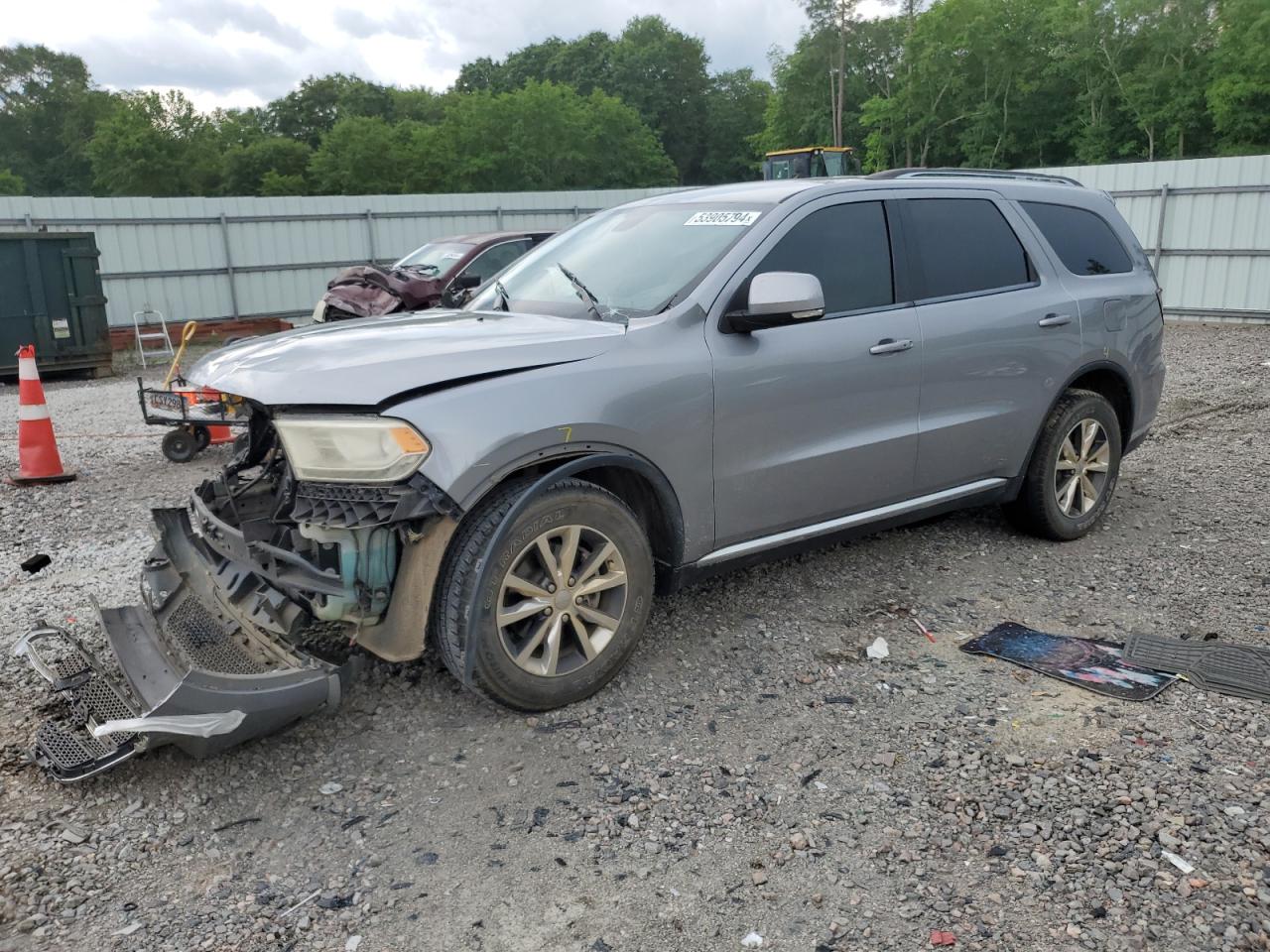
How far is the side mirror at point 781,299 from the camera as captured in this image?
371 centimetres

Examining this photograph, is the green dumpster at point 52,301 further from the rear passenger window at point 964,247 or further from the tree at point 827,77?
the tree at point 827,77

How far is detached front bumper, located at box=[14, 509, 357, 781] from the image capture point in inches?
115

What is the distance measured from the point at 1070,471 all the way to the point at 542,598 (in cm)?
330

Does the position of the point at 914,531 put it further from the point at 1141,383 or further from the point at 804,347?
the point at 804,347

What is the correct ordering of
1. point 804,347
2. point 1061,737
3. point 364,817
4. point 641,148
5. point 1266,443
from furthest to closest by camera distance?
point 641,148
point 1266,443
point 804,347
point 1061,737
point 364,817

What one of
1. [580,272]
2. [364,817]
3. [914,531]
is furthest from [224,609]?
[914,531]

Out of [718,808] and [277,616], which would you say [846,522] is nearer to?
[718,808]

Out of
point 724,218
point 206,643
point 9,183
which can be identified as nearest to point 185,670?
point 206,643

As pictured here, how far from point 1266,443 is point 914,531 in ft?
13.0

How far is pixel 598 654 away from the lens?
3.65 metres

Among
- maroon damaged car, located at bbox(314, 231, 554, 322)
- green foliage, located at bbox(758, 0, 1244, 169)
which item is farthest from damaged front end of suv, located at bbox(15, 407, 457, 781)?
green foliage, located at bbox(758, 0, 1244, 169)

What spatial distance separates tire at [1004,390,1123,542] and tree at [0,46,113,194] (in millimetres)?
80432

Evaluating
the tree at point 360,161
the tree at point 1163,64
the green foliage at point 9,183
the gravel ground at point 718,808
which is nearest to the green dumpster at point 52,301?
the gravel ground at point 718,808

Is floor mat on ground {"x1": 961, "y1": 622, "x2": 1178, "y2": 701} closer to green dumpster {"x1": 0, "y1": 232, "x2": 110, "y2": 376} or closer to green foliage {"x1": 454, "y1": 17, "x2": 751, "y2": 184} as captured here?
green dumpster {"x1": 0, "y1": 232, "x2": 110, "y2": 376}
